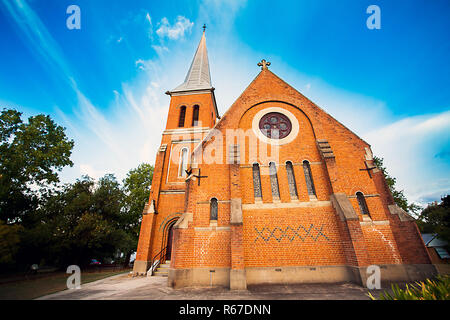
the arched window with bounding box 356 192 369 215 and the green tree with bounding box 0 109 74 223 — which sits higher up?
the green tree with bounding box 0 109 74 223

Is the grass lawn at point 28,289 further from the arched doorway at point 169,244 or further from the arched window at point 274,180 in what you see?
the arched window at point 274,180

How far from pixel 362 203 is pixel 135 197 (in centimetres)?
2545

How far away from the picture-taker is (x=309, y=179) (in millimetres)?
10125

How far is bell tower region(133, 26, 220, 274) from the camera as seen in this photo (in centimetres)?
1304

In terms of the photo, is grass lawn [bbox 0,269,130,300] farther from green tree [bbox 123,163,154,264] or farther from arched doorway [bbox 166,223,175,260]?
green tree [bbox 123,163,154,264]

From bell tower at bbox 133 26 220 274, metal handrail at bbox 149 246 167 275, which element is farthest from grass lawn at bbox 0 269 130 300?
bell tower at bbox 133 26 220 274

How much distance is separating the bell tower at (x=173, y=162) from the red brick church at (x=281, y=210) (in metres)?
0.17

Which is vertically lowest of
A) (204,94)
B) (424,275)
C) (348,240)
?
(424,275)

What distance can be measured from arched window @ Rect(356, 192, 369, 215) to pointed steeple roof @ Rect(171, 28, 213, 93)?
51.6ft

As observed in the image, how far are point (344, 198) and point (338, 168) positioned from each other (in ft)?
6.16

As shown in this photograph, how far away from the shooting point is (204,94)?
18875mm
